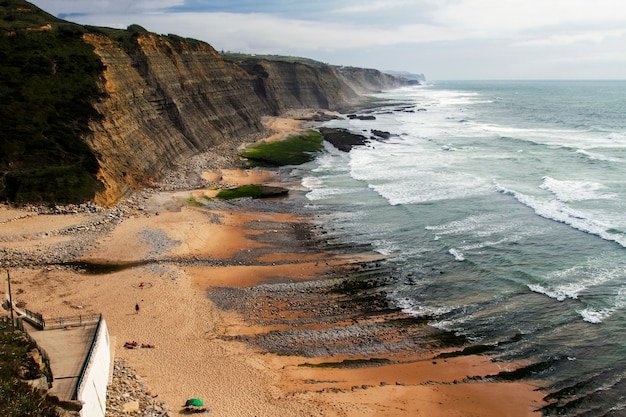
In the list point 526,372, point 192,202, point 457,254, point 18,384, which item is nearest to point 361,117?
point 192,202

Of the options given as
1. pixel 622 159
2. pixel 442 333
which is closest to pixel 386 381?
pixel 442 333

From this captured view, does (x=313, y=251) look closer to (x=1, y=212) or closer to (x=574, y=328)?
(x=574, y=328)

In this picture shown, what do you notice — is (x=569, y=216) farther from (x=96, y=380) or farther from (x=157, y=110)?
(x=157, y=110)

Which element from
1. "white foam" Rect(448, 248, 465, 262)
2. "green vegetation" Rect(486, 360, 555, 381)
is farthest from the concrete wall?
"white foam" Rect(448, 248, 465, 262)

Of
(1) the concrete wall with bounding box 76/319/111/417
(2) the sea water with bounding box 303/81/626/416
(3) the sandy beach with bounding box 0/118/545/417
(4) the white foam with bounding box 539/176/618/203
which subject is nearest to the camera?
(1) the concrete wall with bounding box 76/319/111/417

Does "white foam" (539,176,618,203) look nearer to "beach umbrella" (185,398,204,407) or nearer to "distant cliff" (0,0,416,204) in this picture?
"beach umbrella" (185,398,204,407)

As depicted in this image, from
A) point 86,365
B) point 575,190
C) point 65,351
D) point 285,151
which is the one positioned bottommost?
point 65,351
